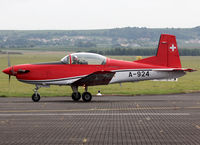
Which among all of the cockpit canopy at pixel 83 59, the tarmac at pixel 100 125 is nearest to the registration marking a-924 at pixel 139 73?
the cockpit canopy at pixel 83 59

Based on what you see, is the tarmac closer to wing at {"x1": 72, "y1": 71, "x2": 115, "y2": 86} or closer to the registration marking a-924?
wing at {"x1": 72, "y1": 71, "x2": 115, "y2": 86}

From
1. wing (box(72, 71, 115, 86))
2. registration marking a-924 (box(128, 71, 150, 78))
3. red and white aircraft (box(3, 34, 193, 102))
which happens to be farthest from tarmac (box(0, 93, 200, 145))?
registration marking a-924 (box(128, 71, 150, 78))

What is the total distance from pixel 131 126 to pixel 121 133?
1.32 metres

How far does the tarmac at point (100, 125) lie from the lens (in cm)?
1057

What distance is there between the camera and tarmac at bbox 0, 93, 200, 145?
416 inches

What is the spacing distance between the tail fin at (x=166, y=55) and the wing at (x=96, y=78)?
2335 millimetres

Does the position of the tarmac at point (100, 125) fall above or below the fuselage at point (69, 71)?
below

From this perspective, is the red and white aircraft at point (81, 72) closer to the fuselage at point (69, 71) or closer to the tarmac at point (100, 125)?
→ the fuselage at point (69, 71)

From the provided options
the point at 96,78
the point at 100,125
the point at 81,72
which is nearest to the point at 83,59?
the point at 81,72

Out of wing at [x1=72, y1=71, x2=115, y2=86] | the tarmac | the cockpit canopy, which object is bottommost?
the tarmac

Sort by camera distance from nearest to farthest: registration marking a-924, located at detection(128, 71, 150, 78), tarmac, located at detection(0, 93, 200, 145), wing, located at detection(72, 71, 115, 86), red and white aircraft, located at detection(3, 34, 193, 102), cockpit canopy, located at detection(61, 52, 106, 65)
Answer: tarmac, located at detection(0, 93, 200, 145) → wing, located at detection(72, 71, 115, 86) → red and white aircraft, located at detection(3, 34, 193, 102) → cockpit canopy, located at detection(61, 52, 106, 65) → registration marking a-924, located at detection(128, 71, 150, 78)

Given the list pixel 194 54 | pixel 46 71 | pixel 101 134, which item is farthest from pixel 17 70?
pixel 194 54

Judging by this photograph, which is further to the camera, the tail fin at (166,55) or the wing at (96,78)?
the tail fin at (166,55)

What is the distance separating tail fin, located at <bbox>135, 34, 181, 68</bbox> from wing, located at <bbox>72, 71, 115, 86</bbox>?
233cm
